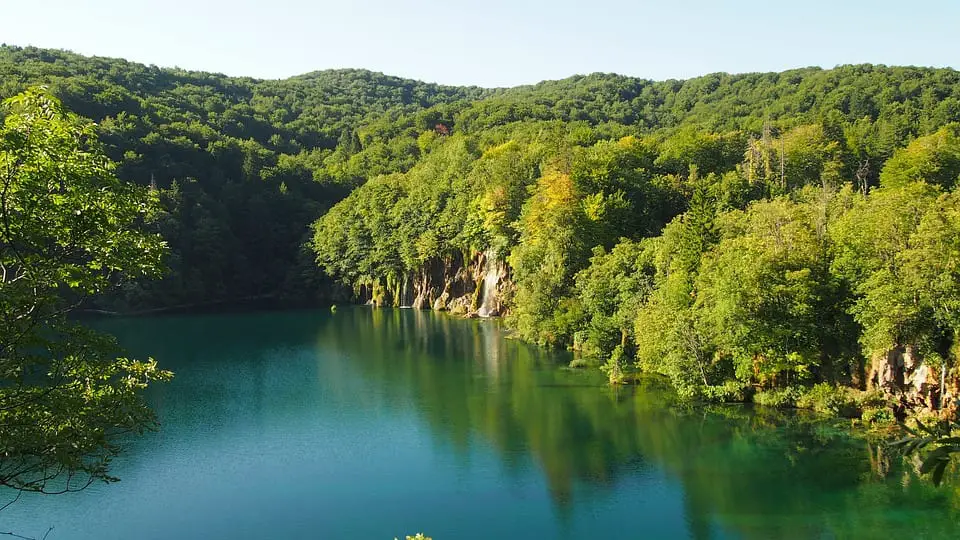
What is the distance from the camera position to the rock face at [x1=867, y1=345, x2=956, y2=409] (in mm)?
28484

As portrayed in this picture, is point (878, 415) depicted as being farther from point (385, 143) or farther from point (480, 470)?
point (385, 143)

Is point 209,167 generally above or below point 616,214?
above

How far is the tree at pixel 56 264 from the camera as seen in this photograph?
35.5ft

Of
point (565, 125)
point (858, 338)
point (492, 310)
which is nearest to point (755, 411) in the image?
point (858, 338)

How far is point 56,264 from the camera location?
38.9 feet

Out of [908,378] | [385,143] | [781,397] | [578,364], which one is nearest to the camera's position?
[908,378]

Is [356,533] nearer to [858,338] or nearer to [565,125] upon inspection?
[858,338]

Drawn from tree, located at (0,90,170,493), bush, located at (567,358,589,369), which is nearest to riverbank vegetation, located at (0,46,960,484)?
bush, located at (567,358,589,369)

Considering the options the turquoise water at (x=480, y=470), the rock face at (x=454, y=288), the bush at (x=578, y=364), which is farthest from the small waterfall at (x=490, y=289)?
the turquoise water at (x=480, y=470)

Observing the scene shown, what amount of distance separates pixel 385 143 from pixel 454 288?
2080 inches

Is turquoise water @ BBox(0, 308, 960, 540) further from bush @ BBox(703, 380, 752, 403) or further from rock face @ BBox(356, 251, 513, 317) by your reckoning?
rock face @ BBox(356, 251, 513, 317)

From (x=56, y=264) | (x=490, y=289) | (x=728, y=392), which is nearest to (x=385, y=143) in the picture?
(x=490, y=289)

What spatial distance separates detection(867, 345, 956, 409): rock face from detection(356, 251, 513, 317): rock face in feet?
122

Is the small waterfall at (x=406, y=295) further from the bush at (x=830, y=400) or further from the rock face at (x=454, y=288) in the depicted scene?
the bush at (x=830, y=400)
